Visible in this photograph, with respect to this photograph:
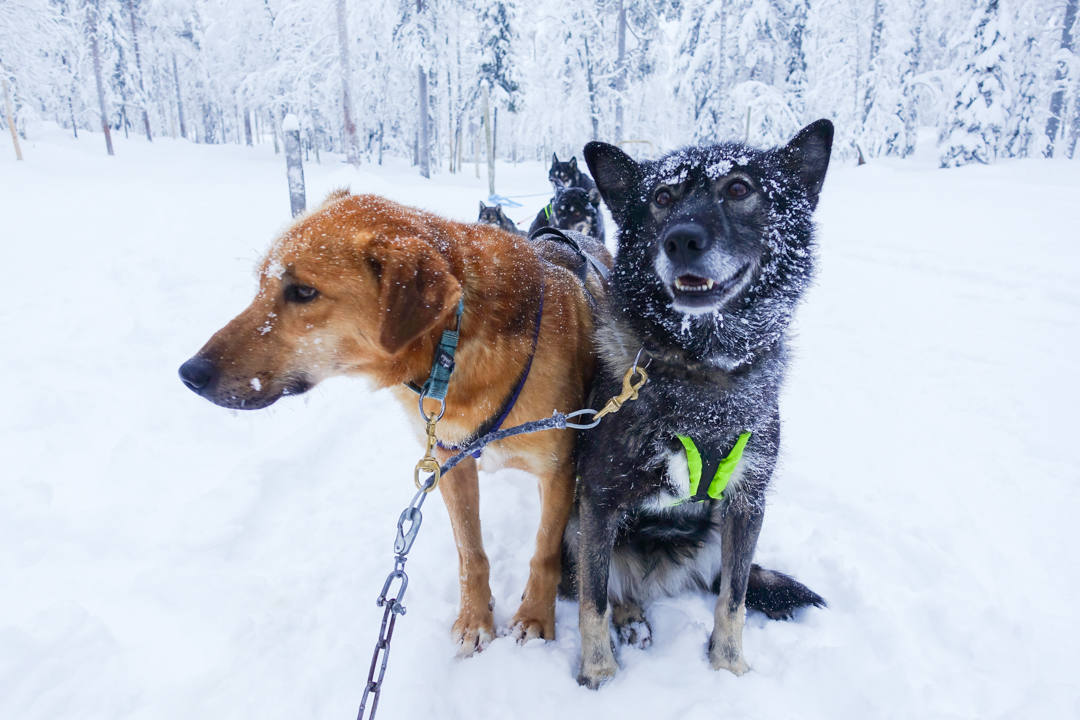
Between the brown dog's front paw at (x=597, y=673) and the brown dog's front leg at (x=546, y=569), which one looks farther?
the brown dog's front leg at (x=546, y=569)

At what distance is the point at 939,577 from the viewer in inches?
103

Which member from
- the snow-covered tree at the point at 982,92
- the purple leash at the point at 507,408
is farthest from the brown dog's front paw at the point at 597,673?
the snow-covered tree at the point at 982,92

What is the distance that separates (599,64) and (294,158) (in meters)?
24.5

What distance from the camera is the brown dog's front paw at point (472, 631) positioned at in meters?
2.43

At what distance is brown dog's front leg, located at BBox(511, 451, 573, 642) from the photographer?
2.48m

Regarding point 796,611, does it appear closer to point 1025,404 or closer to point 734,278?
point 734,278

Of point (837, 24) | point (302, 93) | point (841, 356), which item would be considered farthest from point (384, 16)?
point (841, 356)

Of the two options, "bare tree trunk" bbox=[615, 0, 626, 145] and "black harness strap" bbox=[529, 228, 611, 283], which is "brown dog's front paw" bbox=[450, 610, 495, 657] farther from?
"bare tree trunk" bbox=[615, 0, 626, 145]

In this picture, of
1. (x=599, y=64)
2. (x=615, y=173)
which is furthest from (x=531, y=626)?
(x=599, y=64)

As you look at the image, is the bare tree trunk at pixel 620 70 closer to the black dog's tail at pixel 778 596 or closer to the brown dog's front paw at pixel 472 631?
the black dog's tail at pixel 778 596

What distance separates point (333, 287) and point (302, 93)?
30758 millimetres

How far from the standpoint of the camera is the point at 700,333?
6.82ft

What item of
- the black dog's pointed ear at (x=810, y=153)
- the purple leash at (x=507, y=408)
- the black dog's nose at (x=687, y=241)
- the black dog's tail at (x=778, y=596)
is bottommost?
the black dog's tail at (x=778, y=596)

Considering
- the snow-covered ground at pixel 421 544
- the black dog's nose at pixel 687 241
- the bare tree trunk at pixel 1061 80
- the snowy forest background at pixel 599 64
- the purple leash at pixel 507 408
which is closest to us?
the black dog's nose at pixel 687 241
